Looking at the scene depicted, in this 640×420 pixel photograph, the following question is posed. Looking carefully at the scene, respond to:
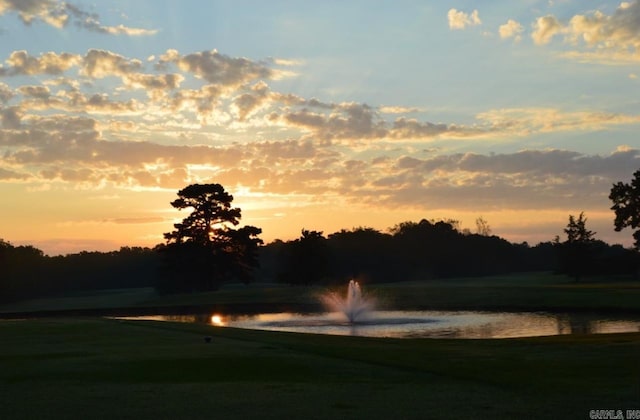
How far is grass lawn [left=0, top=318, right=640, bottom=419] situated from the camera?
12938mm

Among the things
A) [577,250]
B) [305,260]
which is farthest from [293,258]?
[577,250]

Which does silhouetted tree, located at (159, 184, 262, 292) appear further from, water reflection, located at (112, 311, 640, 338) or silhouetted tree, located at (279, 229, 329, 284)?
water reflection, located at (112, 311, 640, 338)

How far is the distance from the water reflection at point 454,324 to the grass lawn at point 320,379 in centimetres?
1153

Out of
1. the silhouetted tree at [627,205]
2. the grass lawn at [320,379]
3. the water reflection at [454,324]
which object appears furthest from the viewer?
the silhouetted tree at [627,205]

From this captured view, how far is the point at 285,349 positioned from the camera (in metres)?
23.8

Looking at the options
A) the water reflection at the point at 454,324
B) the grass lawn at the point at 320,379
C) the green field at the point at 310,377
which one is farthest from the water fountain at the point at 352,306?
the grass lawn at the point at 320,379

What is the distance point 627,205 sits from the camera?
291 ft

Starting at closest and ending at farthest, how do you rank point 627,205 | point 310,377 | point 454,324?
point 310,377
point 454,324
point 627,205

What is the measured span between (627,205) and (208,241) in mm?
53652

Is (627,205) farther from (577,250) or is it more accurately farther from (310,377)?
(310,377)

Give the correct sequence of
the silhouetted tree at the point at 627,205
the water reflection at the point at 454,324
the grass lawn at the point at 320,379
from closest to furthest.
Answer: the grass lawn at the point at 320,379
the water reflection at the point at 454,324
the silhouetted tree at the point at 627,205

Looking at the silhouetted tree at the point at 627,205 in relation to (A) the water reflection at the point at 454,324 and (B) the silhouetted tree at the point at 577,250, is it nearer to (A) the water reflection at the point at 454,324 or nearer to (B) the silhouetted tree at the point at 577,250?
(B) the silhouetted tree at the point at 577,250

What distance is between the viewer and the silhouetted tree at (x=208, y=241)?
304ft

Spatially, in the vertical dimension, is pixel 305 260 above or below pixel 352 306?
above
